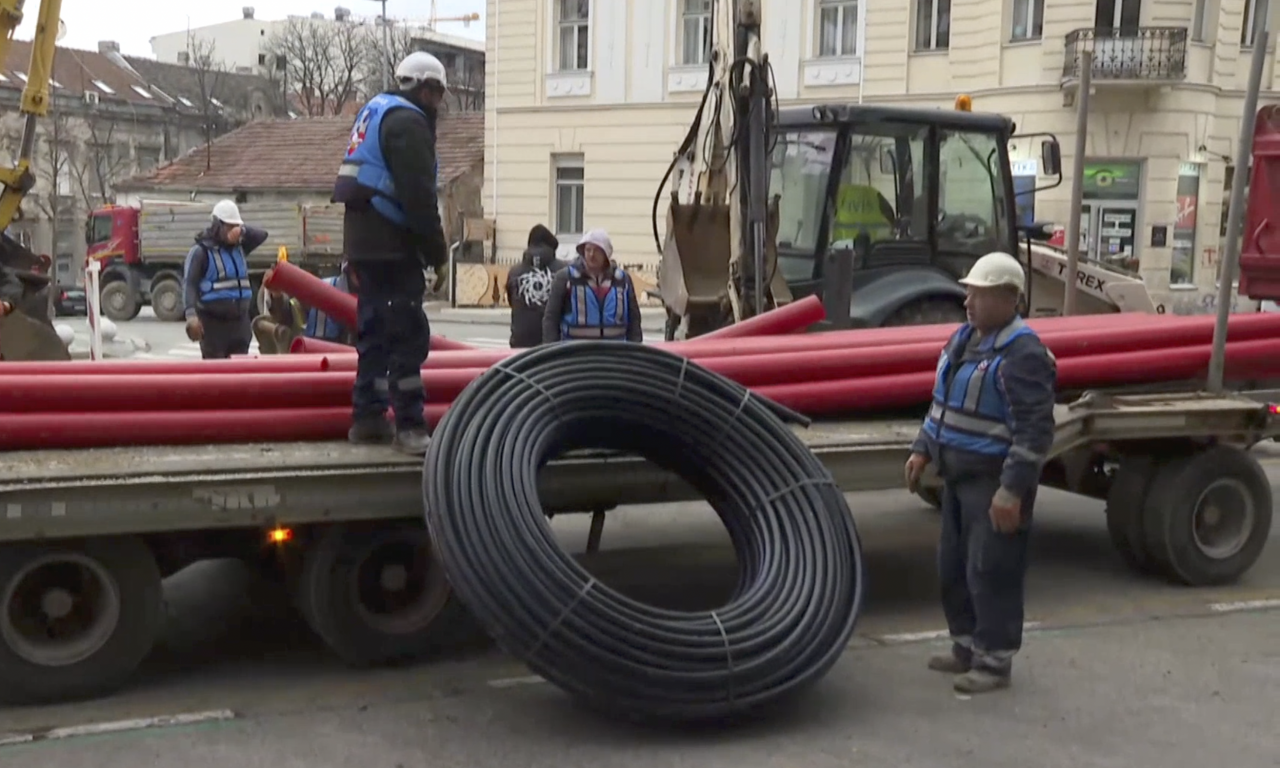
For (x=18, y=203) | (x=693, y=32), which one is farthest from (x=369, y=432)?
(x=693, y=32)

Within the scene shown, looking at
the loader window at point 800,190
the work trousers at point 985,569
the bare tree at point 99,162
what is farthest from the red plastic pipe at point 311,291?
the bare tree at point 99,162

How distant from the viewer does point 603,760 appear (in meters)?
5.07

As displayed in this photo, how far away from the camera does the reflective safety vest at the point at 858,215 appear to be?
33.0 ft

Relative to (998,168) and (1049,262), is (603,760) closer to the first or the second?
(998,168)

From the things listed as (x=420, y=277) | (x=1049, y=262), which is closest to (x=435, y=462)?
(x=420, y=277)

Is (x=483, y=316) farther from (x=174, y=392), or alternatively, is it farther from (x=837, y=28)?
(x=174, y=392)

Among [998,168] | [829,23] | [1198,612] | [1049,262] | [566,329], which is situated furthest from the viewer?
[829,23]

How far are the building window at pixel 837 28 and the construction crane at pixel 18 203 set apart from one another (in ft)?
71.4

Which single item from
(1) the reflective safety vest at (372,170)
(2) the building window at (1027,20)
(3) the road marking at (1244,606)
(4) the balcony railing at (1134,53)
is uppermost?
(2) the building window at (1027,20)

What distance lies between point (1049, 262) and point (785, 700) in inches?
332

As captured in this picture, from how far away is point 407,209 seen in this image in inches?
235

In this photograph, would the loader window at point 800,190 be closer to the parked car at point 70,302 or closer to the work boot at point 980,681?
the work boot at point 980,681

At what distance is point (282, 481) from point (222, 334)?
5547 mm

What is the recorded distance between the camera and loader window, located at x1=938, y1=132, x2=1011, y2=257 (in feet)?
33.8
